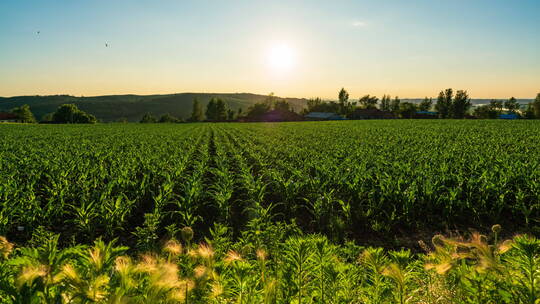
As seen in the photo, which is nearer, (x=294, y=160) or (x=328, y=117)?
(x=294, y=160)

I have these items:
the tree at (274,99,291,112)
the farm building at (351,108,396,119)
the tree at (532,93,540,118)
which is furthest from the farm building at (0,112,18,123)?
the tree at (532,93,540,118)

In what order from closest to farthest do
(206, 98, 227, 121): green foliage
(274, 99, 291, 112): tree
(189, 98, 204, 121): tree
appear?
(206, 98, 227, 121): green foliage < (189, 98, 204, 121): tree < (274, 99, 291, 112): tree

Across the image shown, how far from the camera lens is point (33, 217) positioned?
655 cm

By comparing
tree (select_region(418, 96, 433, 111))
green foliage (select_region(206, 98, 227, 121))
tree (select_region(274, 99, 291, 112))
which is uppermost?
tree (select_region(418, 96, 433, 111))

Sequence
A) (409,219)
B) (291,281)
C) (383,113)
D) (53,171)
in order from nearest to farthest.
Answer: (291,281) < (409,219) < (53,171) < (383,113)

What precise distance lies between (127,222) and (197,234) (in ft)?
6.87

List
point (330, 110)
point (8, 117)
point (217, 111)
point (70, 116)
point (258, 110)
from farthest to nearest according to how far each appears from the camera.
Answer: point (330, 110)
point (258, 110)
point (217, 111)
point (70, 116)
point (8, 117)

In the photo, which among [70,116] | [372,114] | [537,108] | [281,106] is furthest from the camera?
[281,106]

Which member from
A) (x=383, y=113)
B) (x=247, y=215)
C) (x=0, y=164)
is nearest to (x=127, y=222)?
(x=247, y=215)

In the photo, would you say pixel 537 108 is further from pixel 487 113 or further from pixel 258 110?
pixel 258 110

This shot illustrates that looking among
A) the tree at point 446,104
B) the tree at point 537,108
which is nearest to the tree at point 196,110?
the tree at point 446,104

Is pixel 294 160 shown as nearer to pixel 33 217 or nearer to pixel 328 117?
pixel 33 217

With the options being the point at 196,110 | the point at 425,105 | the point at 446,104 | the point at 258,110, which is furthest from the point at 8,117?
the point at 425,105

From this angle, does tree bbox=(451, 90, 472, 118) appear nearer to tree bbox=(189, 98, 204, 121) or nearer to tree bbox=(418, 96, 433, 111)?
tree bbox=(418, 96, 433, 111)
